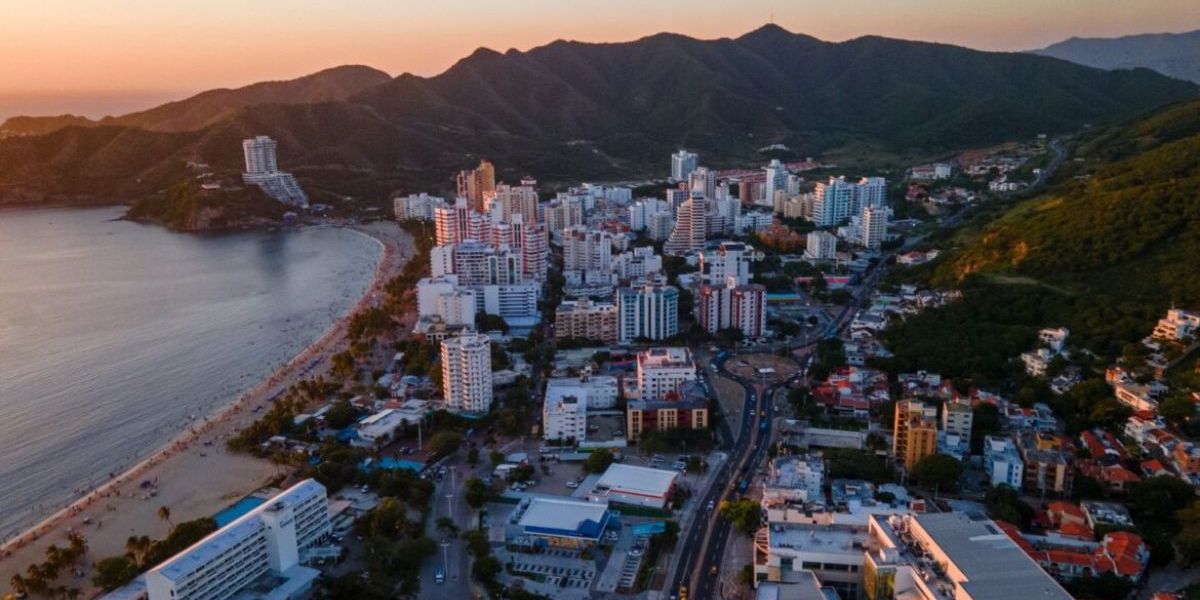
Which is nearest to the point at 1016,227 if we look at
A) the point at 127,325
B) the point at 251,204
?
the point at 127,325

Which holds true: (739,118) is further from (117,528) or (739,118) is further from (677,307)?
(117,528)

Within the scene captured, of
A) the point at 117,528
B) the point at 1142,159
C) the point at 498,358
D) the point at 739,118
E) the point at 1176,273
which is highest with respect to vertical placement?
the point at 739,118

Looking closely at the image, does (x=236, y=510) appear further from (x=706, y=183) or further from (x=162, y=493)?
(x=706, y=183)

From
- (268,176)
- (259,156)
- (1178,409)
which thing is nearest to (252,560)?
(1178,409)

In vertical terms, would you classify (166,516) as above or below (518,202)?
below

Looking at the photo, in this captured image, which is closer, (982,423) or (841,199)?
(982,423)

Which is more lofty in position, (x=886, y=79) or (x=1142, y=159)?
(x=886, y=79)

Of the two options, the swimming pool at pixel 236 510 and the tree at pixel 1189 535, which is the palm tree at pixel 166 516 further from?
the tree at pixel 1189 535
